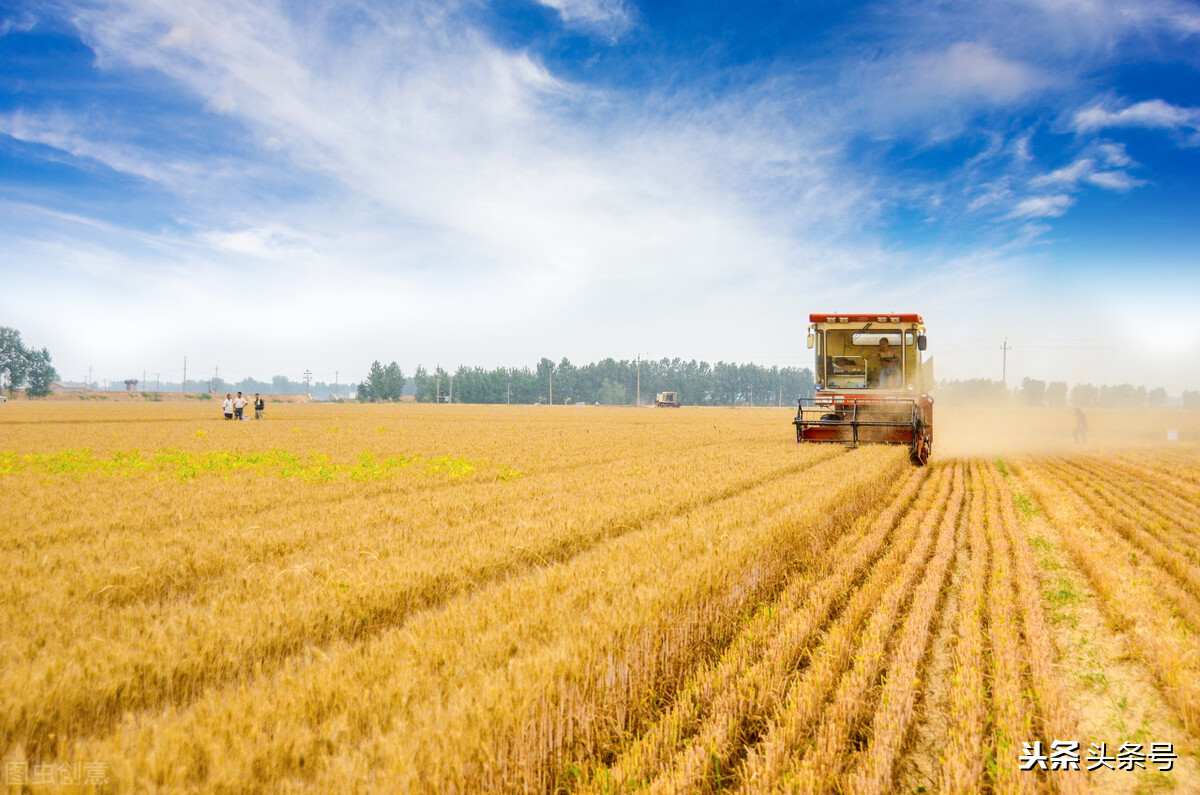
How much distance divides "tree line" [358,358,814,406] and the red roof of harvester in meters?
151

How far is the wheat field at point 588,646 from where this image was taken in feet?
9.10

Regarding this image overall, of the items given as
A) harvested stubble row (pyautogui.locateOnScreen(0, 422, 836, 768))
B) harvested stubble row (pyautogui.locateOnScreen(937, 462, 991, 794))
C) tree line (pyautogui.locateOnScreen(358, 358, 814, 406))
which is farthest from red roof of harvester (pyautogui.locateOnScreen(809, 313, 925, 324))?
tree line (pyautogui.locateOnScreen(358, 358, 814, 406))

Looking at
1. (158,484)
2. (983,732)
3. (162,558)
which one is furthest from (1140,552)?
(158,484)

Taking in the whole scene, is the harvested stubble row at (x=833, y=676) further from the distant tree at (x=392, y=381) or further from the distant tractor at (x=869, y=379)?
the distant tree at (x=392, y=381)

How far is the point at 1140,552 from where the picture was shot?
23.4 ft

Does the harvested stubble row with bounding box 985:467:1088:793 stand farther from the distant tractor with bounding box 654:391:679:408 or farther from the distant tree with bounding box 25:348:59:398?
the distant tree with bounding box 25:348:59:398

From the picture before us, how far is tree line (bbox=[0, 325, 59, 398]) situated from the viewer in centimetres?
12800

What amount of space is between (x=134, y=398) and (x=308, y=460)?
15024cm

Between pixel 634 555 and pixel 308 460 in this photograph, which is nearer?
pixel 634 555

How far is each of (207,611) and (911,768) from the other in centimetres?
477

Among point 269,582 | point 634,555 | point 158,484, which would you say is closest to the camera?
point 269,582

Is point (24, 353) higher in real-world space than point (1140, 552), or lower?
higher

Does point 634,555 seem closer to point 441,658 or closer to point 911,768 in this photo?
point 441,658

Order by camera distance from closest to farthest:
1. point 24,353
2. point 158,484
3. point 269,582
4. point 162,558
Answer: point 269,582, point 162,558, point 158,484, point 24,353
